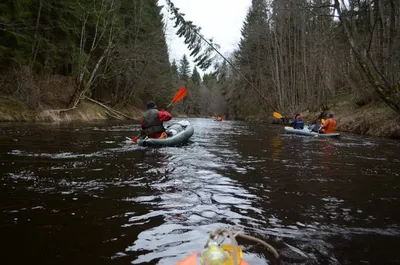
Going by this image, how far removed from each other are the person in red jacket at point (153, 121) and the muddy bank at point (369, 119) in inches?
368

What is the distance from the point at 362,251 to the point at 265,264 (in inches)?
31.5

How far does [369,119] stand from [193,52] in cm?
1298

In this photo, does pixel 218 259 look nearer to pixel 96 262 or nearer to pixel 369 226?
pixel 96 262

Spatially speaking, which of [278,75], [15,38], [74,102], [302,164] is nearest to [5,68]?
[15,38]

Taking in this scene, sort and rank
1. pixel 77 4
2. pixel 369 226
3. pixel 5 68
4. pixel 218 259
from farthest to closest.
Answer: pixel 77 4
pixel 5 68
pixel 369 226
pixel 218 259

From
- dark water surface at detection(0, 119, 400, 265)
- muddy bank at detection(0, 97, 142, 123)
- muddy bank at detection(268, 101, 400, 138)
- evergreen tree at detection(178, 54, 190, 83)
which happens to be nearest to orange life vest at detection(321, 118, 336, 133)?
muddy bank at detection(268, 101, 400, 138)

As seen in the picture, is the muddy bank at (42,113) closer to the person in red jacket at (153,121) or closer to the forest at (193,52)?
the forest at (193,52)

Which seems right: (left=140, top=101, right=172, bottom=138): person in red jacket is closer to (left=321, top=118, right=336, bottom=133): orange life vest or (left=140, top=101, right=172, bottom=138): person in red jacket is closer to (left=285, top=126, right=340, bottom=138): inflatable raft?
(left=285, top=126, right=340, bottom=138): inflatable raft

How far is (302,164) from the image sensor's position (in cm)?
605

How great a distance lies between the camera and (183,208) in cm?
325

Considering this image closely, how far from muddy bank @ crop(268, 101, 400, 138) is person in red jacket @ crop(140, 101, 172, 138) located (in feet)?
30.6

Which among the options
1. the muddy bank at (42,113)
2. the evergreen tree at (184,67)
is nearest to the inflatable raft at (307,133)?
the muddy bank at (42,113)

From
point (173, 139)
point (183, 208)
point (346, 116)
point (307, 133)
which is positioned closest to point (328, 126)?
point (307, 133)

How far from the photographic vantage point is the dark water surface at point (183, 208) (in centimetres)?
227
